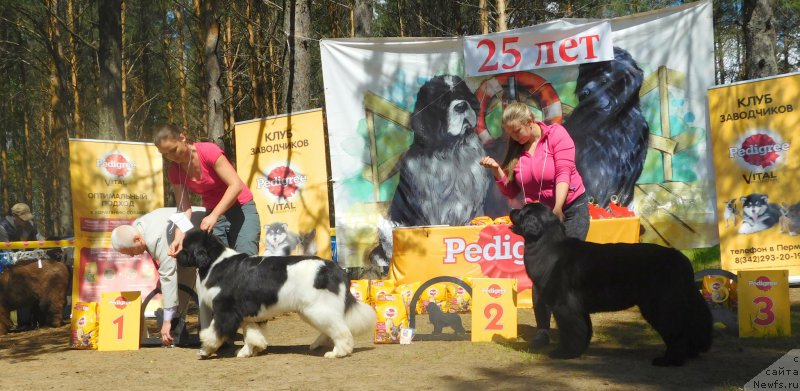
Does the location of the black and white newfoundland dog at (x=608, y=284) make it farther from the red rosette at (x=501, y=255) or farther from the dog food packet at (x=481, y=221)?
the dog food packet at (x=481, y=221)

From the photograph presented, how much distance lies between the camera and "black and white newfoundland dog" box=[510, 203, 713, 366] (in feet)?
14.1

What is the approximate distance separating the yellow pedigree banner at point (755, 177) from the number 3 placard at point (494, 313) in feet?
12.0

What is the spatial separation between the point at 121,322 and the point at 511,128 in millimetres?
3591

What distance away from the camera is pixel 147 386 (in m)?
4.43

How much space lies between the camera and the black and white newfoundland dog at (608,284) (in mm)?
4289

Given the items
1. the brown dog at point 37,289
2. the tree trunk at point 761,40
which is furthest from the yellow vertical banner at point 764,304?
the brown dog at point 37,289

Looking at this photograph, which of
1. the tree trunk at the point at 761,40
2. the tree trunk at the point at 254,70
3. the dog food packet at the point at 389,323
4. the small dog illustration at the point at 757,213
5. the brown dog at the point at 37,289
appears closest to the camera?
the dog food packet at the point at 389,323

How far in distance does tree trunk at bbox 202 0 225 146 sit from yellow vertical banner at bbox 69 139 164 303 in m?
1.28

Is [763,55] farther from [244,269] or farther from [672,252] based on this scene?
[244,269]

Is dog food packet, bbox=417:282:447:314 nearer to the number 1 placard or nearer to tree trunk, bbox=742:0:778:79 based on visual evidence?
the number 1 placard

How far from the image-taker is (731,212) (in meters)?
7.91

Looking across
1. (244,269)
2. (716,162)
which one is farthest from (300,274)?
(716,162)

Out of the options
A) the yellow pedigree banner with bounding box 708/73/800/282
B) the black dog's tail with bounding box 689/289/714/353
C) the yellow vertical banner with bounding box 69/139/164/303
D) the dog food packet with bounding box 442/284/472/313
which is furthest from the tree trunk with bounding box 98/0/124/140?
the black dog's tail with bounding box 689/289/714/353

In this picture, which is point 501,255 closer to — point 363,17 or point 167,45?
point 363,17
